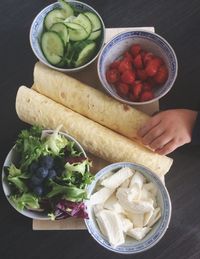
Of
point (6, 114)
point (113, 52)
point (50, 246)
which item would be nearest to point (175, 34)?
point (113, 52)

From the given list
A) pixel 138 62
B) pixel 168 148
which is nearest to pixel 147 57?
pixel 138 62

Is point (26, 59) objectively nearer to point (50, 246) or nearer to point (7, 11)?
point (7, 11)

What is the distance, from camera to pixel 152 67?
99cm

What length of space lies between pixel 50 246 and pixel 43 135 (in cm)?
28

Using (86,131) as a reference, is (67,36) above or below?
above

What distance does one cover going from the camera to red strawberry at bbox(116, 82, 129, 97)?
3.29 feet

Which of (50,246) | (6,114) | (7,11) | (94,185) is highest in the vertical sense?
(7,11)

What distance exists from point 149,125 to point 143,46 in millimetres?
224

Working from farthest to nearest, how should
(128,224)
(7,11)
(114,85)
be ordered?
(7,11)
(114,85)
(128,224)

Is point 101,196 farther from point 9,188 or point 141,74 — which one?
point 141,74

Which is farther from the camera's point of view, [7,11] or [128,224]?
[7,11]

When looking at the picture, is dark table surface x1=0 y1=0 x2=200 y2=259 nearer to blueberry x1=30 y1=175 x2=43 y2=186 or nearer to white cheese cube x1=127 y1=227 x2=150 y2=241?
white cheese cube x1=127 y1=227 x2=150 y2=241

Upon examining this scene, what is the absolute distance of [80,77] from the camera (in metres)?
1.05

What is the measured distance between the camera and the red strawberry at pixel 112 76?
1010 millimetres
